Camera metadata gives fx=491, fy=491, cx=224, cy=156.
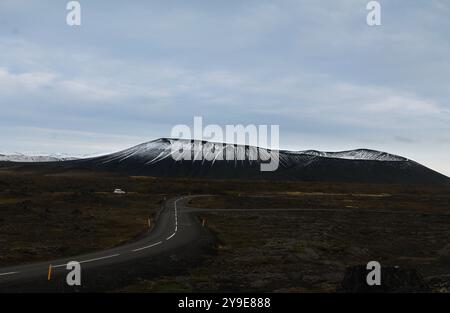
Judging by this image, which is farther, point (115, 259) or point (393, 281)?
point (115, 259)

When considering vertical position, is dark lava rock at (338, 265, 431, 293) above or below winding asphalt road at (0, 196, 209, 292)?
above

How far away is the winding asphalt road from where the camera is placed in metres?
27.1

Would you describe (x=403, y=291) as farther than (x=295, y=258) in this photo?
No

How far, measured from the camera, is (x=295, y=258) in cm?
4128

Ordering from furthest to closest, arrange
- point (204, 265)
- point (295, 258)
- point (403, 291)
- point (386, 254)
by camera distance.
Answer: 1. point (386, 254)
2. point (295, 258)
3. point (204, 265)
4. point (403, 291)

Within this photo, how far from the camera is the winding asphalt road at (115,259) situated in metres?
27.1

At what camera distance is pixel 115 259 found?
34.8 metres

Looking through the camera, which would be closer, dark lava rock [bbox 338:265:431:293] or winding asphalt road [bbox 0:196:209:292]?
dark lava rock [bbox 338:265:431:293]

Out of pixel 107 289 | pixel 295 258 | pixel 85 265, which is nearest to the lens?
pixel 107 289

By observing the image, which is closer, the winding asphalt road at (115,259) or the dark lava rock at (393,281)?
the dark lava rock at (393,281)

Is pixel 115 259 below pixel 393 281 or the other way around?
below
